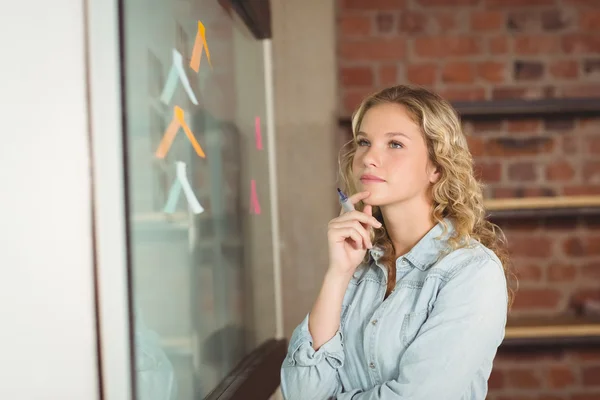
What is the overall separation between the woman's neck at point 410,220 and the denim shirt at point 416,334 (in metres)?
0.03

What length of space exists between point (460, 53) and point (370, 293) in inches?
A: 58.2

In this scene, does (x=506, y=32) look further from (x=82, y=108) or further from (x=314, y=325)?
(x=82, y=108)

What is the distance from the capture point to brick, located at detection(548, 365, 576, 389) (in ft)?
8.17

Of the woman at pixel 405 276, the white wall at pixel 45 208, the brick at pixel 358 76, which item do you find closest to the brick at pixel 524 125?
the brick at pixel 358 76

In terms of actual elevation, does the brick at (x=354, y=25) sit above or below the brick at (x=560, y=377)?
above

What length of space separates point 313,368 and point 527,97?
5.55ft

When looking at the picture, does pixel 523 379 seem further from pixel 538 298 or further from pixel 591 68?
pixel 591 68

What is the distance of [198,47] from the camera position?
148 cm

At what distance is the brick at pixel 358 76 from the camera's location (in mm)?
2504

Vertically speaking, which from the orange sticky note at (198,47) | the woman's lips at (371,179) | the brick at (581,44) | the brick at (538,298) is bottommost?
the brick at (538,298)

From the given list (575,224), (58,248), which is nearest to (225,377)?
(58,248)

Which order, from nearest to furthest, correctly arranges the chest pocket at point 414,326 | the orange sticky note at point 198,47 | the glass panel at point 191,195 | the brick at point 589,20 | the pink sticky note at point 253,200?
1. the glass panel at point 191,195
2. the chest pocket at point 414,326
3. the orange sticky note at point 198,47
4. the pink sticky note at point 253,200
5. the brick at point 589,20

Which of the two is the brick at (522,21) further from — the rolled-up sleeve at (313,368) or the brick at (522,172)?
the rolled-up sleeve at (313,368)

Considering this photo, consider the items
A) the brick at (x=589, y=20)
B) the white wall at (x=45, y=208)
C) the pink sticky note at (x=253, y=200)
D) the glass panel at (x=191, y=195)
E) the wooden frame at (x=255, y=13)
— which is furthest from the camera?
the brick at (x=589, y=20)
